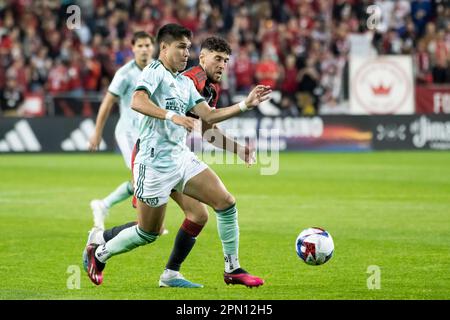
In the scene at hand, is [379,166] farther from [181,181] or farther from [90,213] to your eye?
[181,181]

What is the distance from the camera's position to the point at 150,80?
8359mm

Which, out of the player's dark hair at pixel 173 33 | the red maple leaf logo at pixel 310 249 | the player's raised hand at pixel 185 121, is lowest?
the red maple leaf logo at pixel 310 249

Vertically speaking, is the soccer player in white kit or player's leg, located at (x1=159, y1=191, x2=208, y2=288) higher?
the soccer player in white kit

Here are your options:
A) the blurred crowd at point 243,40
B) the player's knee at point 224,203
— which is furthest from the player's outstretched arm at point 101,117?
the blurred crowd at point 243,40

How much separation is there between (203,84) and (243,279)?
70.1 inches

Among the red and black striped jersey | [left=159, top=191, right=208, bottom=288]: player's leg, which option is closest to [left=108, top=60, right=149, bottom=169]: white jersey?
the red and black striped jersey

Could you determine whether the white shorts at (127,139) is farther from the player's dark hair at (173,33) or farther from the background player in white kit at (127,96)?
the player's dark hair at (173,33)

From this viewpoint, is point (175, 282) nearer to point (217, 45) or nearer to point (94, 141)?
point (217, 45)

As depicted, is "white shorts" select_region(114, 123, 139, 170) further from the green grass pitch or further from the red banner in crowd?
the red banner in crowd

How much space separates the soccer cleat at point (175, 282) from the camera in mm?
8829

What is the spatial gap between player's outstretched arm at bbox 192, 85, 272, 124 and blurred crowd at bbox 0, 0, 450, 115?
1811 centimetres

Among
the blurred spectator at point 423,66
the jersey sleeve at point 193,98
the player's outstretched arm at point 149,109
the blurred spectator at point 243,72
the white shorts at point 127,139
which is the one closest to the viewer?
the player's outstretched arm at point 149,109

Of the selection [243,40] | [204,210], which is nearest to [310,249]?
[204,210]

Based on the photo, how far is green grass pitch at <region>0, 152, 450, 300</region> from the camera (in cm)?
876
